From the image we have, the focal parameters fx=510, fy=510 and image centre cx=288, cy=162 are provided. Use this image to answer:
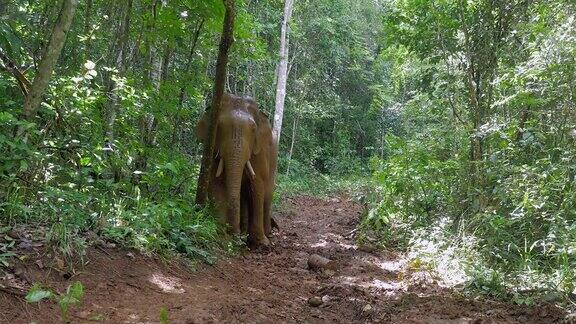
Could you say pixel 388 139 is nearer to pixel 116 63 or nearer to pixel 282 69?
pixel 116 63

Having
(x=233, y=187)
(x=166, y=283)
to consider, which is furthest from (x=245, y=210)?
(x=166, y=283)

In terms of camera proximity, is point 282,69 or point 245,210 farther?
point 282,69

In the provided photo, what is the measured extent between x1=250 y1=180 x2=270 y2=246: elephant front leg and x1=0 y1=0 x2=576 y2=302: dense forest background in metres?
1.08

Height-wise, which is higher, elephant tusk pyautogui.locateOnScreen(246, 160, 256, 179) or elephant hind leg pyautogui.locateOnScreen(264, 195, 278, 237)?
elephant tusk pyautogui.locateOnScreen(246, 160, 256, 179)

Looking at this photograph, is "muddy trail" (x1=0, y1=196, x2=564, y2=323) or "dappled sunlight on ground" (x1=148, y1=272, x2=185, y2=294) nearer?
"muddy trail" (x1=0, y1=196, x2=564, y2=323)

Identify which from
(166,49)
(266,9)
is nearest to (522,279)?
(166,49)

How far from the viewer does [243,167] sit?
7621mm

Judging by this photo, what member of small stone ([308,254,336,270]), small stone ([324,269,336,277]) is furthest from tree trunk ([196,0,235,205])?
small stone ([324,269,336,277])

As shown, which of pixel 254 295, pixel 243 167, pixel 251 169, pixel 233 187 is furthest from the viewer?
pixel 251 169

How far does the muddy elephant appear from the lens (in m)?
7.46

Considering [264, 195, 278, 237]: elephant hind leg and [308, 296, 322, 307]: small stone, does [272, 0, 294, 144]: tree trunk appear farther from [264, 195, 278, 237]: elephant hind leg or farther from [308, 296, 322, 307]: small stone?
[308, 296, 322, 307]: small stone

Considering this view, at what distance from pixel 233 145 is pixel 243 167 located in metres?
0.38

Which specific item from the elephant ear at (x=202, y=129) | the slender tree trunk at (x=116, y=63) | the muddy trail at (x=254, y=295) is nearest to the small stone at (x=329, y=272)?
the muddy trail at (x=254, y=295)

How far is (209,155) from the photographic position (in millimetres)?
7184
